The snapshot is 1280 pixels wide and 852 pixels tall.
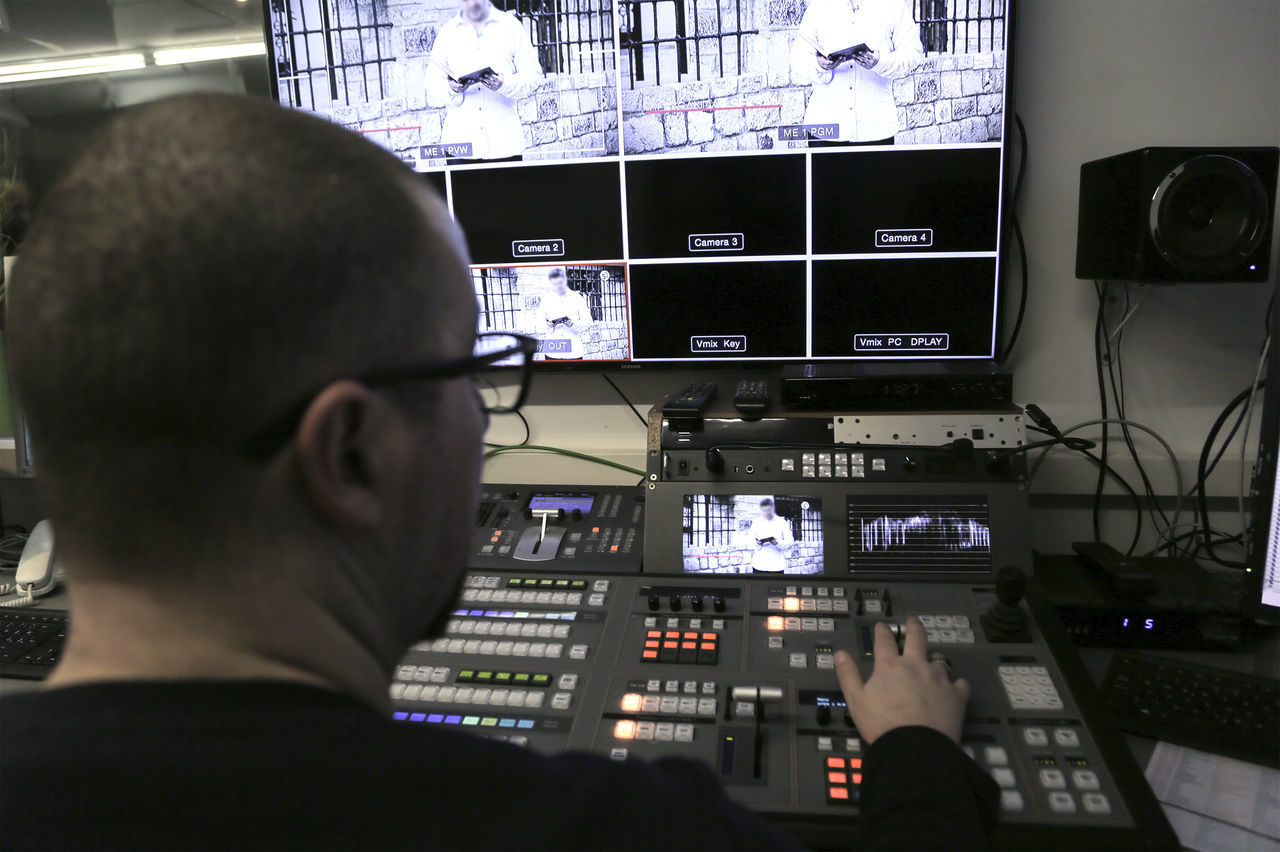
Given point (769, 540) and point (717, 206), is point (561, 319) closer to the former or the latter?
point (717, 206)

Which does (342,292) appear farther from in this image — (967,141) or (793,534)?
(967,141)

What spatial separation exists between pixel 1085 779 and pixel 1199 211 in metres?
0.95

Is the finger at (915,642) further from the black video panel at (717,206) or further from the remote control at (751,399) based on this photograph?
the black video panel at (717,206)

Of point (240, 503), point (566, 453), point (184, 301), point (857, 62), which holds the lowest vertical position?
point (566, 453)

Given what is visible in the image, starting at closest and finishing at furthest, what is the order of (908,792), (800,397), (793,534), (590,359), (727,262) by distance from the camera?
1. (908,792)
2. (793,534)
3. (800,397)
4. (727,262)
5. (590,359)

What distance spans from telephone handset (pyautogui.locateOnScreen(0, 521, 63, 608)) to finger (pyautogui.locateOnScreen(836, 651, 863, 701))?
4.64 ft

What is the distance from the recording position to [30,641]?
131 cm

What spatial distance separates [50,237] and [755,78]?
1.30 meters

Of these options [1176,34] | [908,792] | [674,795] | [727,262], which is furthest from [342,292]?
[1176,34]

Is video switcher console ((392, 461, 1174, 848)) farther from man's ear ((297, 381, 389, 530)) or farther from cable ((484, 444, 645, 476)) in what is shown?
man's ear ((297, 381, 389, 530))

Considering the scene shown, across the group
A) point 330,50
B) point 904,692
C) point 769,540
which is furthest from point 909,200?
point 330,50

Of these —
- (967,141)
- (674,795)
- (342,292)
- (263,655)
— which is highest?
(967,141)

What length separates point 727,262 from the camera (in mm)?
1630

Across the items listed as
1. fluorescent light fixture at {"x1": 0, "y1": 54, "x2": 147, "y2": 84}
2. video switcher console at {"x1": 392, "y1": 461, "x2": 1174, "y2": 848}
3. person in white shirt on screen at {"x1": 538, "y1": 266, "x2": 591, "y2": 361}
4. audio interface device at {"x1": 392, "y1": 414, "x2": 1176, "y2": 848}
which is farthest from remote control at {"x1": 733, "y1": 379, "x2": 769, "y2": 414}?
fluorescent light fixture at {"x1": 0, "y1": 54, "x2": 147, "y2": 84}
